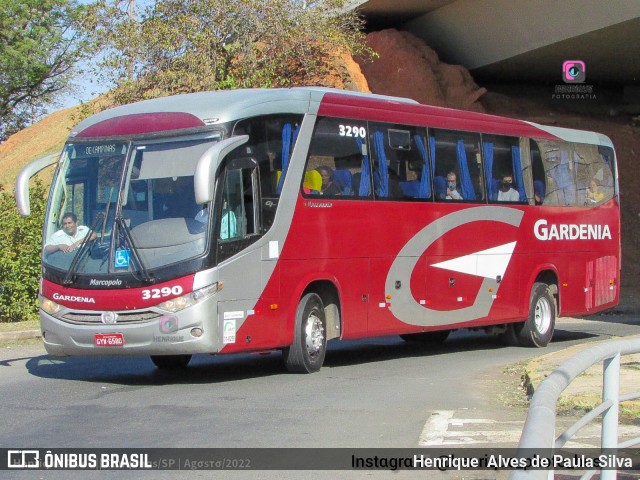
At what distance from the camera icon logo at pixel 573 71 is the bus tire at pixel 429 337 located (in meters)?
18.6

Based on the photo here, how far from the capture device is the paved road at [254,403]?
8742 mm

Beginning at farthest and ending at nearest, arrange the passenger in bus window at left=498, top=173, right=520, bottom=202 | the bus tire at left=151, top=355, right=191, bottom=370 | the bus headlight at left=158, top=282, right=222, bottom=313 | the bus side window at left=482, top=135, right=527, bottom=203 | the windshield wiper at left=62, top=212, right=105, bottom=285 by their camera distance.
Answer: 1. the passenger in bus window at left=498, top=173, right=520, bottom=202
2. the bus side window at left=482, top=135, right=527, bottom=203
3. the bus tire at left=151, top=355, right=191, bottom=370
4. the windshield wiper at left=62, top=212, right=105, bottom=285
5. the bus headlight at left=158, top=282, right=222, bottom=313

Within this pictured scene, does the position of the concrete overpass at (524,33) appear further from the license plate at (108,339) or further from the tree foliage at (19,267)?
the license plate at (108,339)

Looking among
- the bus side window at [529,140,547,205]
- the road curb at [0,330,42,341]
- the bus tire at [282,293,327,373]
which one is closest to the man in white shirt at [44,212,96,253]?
the bus tire at [282,293,327,373]

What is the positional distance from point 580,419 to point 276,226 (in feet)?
26.3

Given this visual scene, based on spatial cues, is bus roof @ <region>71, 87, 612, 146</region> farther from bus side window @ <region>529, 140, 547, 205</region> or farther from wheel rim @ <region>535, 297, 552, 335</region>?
wheel rim @ <region>535, 297, 552, 335</region>

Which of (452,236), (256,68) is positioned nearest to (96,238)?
(452,236)

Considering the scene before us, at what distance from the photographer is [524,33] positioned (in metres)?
29.8

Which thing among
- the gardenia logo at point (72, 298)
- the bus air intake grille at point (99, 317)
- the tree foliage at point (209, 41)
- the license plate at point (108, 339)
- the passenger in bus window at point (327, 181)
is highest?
the tree foliage at point (209, 41)

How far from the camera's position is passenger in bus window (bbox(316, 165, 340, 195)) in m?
13.5

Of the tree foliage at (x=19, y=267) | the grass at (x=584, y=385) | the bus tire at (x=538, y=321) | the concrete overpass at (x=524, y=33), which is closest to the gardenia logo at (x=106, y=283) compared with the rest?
the grass at (x=584, y=385)

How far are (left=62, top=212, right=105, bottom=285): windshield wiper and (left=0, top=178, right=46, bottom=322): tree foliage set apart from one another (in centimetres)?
910

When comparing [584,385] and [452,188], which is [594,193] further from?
[584,385]

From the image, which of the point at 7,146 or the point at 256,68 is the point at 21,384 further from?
the point at 7,146
